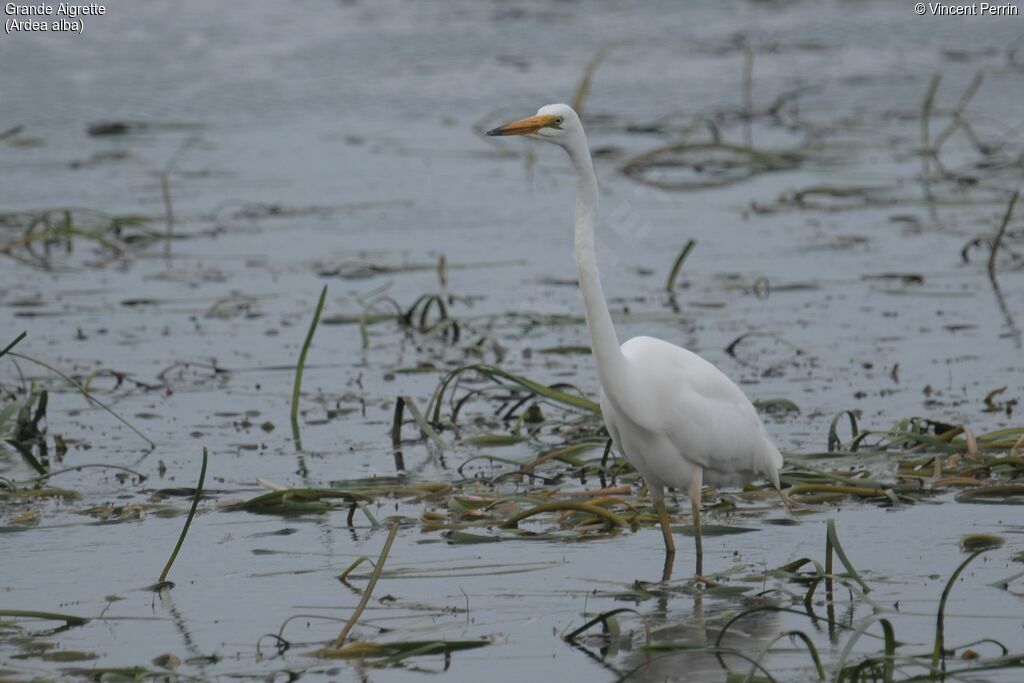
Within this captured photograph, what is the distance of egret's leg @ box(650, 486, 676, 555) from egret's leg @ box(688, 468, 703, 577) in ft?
0.28

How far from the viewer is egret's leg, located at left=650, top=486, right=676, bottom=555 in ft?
16.7

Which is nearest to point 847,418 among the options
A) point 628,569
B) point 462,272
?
point 628,569

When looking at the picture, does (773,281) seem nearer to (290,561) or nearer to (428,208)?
(428,208)

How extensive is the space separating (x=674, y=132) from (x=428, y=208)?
287 centimetres

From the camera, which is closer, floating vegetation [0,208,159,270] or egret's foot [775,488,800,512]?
egret's foot [775,488,800,512]

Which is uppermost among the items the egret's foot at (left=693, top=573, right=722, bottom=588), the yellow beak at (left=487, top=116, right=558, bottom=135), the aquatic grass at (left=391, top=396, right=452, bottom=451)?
the yellow beak at (left=487, top=116, right=558, bottom=135)

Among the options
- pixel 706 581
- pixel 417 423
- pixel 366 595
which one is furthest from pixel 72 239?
pixel 366 595

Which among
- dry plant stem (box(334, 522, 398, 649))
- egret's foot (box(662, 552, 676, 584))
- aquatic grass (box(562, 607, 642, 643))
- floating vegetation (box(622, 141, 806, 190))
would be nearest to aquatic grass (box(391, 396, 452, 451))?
egret's foot (box(662, 552, 676, 584))

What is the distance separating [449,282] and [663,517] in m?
4.76

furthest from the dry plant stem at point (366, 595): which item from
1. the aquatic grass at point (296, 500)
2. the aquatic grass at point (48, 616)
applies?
the aquatic grass at point (296, 500)

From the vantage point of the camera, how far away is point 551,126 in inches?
180

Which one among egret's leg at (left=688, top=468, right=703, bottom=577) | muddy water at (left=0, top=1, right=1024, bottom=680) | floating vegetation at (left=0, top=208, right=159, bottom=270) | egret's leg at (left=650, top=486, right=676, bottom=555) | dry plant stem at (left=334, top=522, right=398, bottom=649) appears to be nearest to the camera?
dry plant stem at (left=334, top=522, right=398, bottom=649)

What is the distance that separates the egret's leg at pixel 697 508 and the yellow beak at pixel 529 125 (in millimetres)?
1340

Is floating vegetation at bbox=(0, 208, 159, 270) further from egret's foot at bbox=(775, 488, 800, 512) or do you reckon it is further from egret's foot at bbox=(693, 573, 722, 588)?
egret's foot at bbox=(693, 573, 722, 588)
